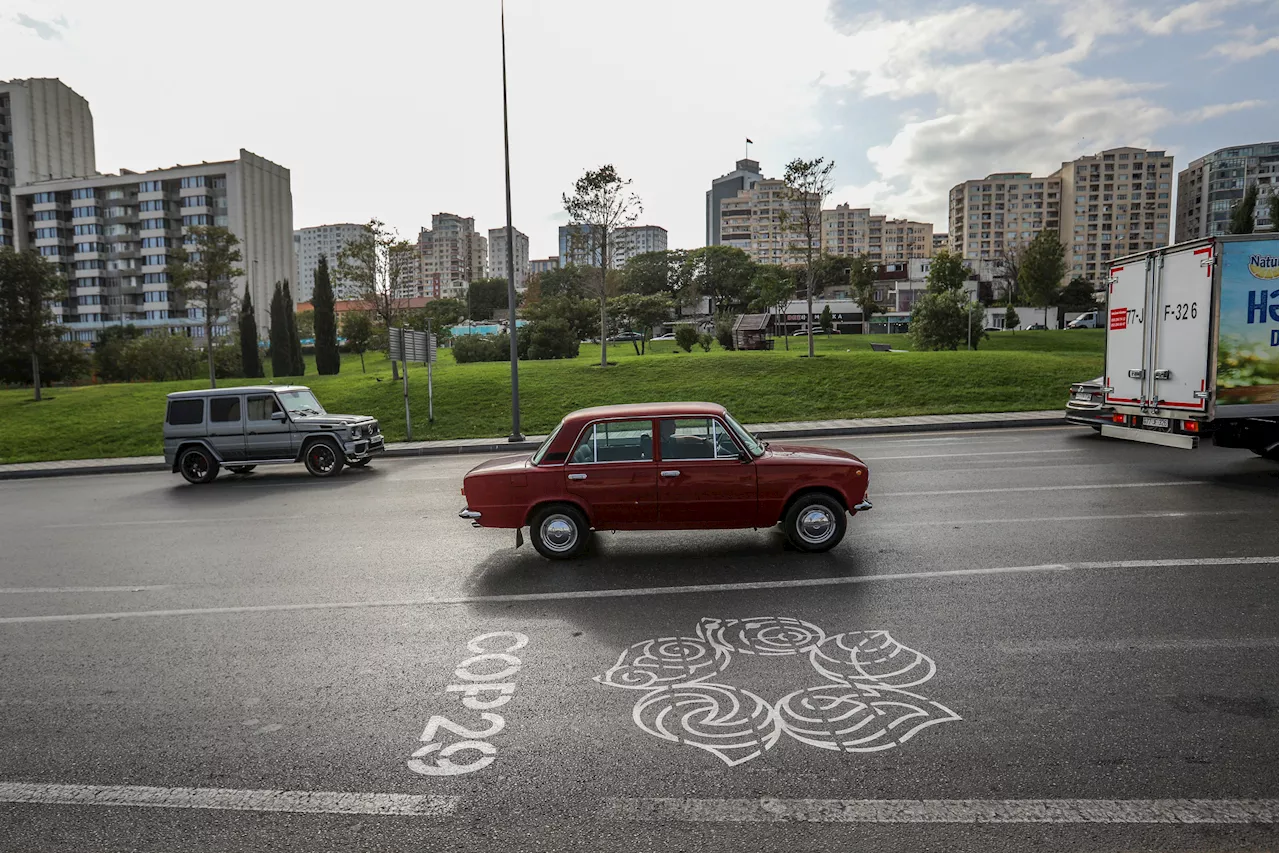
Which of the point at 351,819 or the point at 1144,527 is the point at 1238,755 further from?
the point at 1144,527

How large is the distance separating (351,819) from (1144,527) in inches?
325

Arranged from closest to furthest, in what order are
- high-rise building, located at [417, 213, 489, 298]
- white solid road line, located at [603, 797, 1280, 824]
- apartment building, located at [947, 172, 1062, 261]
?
white solid road line, located at [603, 797, 1280, 824], apartment building, located at [947, 172, 1062, 261], high-rise building, located at [417, 213, 489, 298]

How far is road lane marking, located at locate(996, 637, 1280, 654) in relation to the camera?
4.99 m

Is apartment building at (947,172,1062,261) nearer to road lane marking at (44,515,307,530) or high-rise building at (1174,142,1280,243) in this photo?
high-rise building at (1174,142,1280,243)

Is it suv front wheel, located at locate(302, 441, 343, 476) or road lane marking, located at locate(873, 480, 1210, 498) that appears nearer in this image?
road lane marking, located at locate(873, 480, 1210, 498)

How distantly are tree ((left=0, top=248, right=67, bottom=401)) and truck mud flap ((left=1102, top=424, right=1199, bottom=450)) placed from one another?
36438 mm

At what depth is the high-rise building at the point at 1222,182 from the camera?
125 meters

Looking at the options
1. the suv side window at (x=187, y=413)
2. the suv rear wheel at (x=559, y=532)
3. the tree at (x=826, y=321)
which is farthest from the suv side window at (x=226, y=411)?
the tree at (x=826, y=321)

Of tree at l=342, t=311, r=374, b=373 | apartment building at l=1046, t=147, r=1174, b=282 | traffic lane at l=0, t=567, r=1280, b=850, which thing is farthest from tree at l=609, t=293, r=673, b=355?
apartment building at l=1046, t=147, r=1174, b=282

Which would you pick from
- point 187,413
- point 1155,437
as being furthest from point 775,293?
point 1155,437

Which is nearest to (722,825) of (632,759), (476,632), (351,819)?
(632,759)

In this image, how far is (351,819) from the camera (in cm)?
338

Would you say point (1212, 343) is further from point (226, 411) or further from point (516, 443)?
point (226, 411)

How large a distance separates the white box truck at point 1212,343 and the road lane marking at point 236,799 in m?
11.0
